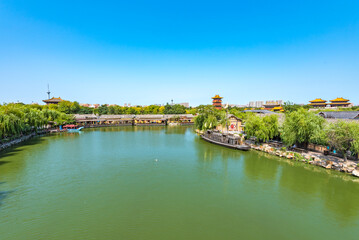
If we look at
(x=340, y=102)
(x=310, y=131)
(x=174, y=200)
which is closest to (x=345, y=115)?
(x=310, y=131)

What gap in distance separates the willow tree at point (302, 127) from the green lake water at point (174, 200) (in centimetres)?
333

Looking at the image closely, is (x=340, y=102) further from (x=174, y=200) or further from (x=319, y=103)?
(x=174, y=200)

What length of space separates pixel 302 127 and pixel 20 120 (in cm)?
3979

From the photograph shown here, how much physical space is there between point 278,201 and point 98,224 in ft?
35.4

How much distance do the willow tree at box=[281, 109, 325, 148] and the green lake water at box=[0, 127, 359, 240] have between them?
3.33 meters

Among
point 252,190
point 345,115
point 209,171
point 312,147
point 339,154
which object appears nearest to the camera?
point 252,190

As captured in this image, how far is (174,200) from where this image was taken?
1136 cm

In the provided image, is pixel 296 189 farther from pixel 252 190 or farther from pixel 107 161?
pixel 107 161

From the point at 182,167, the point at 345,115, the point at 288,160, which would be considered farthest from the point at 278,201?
the point at 345,115

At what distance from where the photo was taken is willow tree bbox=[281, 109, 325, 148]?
63.7ft

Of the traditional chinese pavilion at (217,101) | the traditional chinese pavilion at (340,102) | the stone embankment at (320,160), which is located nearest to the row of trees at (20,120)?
the stone embankment at (320,160)

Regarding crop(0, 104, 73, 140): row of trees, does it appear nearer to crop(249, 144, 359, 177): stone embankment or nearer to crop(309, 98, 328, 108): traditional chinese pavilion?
crop(249, 144, 359, 177): stone embankment

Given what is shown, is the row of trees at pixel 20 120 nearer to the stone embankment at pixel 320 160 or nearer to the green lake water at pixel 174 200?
the green lake water at pixel 174 200

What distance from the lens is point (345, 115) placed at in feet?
83.8
